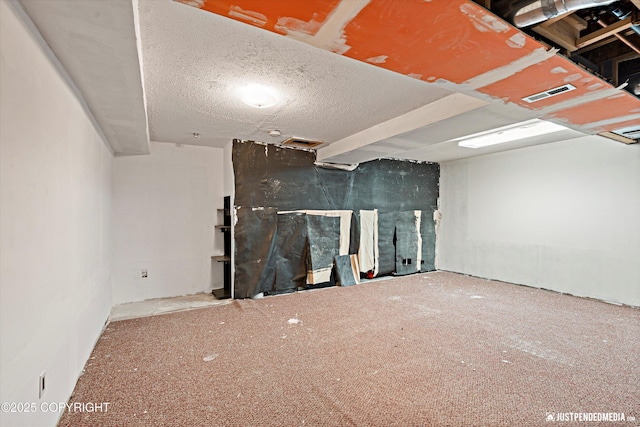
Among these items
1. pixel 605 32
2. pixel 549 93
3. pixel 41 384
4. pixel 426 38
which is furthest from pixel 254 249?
pixel 605 32

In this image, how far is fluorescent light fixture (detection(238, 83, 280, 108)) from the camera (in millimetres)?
2377

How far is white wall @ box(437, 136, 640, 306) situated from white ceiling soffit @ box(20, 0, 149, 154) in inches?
216

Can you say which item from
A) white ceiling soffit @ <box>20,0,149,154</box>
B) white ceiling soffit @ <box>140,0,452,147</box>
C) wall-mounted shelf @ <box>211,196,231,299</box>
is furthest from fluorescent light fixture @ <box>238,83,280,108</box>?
wall-mounted shelf @ <box>211,196,231,299</box>

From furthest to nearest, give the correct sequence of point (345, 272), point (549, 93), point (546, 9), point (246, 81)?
point (345, 272), point (246, 81), point (549, 93), point (546, 9)

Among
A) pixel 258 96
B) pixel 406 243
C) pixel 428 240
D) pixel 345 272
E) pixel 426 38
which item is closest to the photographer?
pixel 426 38

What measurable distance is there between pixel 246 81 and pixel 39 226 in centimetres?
160

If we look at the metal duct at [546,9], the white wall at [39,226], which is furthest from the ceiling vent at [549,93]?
the white wall at [39,226]

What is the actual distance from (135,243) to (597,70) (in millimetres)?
4974

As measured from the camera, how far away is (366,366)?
2301mm

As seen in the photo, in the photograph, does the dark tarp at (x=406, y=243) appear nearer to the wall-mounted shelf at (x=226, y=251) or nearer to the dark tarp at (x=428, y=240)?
the dark tarp at (x=428, y=240)

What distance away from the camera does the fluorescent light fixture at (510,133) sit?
3.48m

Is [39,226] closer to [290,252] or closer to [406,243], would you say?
[290,252]

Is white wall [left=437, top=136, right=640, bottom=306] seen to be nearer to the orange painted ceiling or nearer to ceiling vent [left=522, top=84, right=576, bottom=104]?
the orange painted ceiling

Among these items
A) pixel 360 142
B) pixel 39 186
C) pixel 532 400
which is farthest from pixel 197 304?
pixel 532 400
